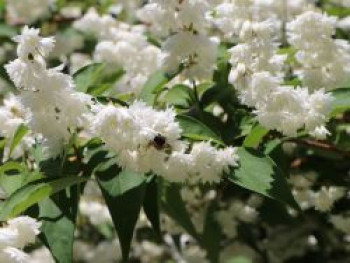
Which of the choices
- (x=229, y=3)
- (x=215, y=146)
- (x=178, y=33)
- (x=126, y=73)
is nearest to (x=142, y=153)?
(x=215, y=146)

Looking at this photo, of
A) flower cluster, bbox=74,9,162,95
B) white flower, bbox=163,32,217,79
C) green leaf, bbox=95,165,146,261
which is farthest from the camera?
flower cluster, bbox=74,9,162,95

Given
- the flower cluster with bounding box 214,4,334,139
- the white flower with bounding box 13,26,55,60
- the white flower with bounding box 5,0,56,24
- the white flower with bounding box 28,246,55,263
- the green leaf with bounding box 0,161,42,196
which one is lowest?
the white flower with bounding box 28,246,55,263

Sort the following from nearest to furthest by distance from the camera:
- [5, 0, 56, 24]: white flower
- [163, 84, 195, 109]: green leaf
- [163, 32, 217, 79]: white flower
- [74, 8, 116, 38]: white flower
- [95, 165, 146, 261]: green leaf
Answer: [95, 165, 146, 261]: green leaf < [163, 32, 217, 79]: white flower < [163, 84, 195, 109]: green leaf < [74, 8, 116, 38]: white flower < [5, 0, 56, 24]: white flower

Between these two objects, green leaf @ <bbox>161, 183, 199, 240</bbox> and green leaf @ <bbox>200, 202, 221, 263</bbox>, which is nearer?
green leaf @ <bbox>161, 183, 199, 240</bbox>

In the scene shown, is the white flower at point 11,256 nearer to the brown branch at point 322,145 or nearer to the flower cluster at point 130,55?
the brown branch at point 322,145

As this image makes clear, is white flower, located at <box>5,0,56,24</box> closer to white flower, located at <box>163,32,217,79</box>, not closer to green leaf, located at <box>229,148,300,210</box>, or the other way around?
white flower, located at <box>163,32,217,79</box>

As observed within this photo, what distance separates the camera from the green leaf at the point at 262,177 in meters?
1.60

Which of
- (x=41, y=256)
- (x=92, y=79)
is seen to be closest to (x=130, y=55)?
(x=92, y=79)

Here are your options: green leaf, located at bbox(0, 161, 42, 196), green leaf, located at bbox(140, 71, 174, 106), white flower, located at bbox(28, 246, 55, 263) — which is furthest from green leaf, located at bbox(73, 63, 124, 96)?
white flower, located at bbox(28, 246, 55, 263)

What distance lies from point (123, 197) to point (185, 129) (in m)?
0.25

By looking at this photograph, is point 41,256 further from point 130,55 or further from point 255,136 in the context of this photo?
point 255,136

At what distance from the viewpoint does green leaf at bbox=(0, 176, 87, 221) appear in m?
1.48

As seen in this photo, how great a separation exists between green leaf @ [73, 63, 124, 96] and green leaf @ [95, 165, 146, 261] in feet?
1.27

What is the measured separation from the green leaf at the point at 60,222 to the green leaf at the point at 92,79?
41 centimetres
